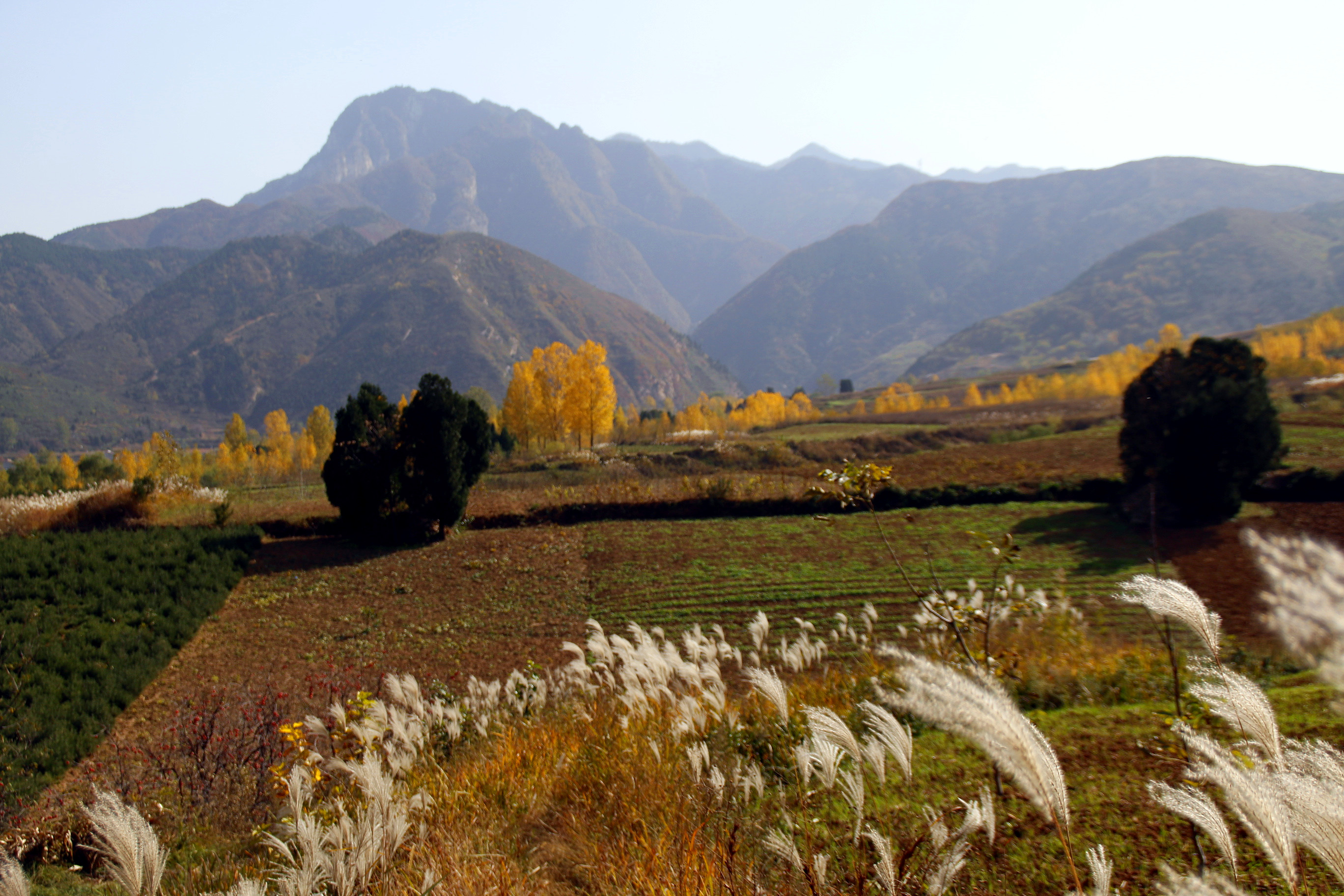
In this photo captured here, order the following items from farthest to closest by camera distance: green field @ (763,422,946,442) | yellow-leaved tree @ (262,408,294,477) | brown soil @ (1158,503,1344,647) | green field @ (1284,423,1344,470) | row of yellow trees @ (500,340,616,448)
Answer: yellow-leaved tree @ (262,408,294,477) < green field @ (763,422,946,442) < row of yellow trees @ (500,340,616,448) < green field @ (1284,423,1344,470) < brown soil @ (1158,503,1344,647)

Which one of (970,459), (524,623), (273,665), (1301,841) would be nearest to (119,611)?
(273,665)

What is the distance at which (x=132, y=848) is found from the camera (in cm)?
230

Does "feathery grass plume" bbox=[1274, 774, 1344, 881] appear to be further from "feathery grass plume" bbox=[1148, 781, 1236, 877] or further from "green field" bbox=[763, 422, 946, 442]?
"green field" bbox=[763, 422, 946, 442]

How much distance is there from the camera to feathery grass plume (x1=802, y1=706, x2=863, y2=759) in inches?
99.1

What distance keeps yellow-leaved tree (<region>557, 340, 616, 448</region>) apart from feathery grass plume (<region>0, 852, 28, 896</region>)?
1763 inches

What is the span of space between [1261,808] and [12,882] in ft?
12.2

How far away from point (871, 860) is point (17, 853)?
6800 mm

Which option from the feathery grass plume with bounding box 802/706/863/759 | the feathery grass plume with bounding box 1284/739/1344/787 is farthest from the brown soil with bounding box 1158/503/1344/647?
the feathery grass plume with bounding box 802/706/863/759

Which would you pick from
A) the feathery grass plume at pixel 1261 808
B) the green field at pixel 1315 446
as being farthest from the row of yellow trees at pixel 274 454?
the feathery grass plume at pixel 1261 808

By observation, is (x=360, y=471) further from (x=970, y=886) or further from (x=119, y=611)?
(x=970, y=886)

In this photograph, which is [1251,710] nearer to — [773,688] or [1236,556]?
[773,688]

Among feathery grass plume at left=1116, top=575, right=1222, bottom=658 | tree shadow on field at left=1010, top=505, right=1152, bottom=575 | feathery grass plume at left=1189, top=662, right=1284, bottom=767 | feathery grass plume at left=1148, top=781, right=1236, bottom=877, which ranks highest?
feathery grass plume at left=1116, top=575, right=1222, bottom=658

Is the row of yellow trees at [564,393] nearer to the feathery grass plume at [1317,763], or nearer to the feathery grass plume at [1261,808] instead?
the feathery grass plume at [1317,763]

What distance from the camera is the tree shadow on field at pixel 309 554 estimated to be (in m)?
20.1
